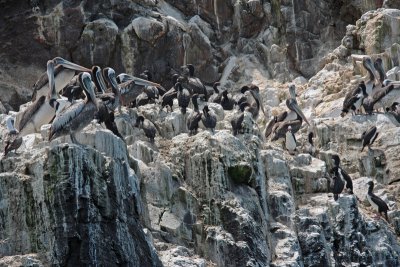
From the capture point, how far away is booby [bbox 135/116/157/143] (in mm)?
32625

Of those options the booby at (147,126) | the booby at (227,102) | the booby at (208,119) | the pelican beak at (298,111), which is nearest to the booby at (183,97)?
the booby at (208,119)

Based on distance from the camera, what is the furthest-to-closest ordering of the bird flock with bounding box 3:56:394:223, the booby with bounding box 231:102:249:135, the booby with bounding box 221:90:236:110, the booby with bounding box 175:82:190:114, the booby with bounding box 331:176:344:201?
the booby with bounding box 221:90:236:110 → the booby with bounding box 175:82:190:114 → the booby with bounding box 231:102:249:135 → the booby with bounding box 331:176:344:201 → the bird flock with bounding box 3:56:394:223

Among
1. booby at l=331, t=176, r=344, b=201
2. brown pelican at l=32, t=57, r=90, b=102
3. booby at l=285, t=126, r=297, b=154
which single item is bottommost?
booby at l=331, t=176, r=344, b=201

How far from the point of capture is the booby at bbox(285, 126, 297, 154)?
3606 cm

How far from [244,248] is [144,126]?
13.5 ft

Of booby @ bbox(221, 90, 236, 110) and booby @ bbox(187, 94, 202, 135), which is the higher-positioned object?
booby @ bbox(221, 90, 236, 110)

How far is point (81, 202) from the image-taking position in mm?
27453

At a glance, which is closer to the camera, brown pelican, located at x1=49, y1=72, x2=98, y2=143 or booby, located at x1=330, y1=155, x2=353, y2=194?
brown pelican, located at x1=49, y1=72, x2=98, y2=143

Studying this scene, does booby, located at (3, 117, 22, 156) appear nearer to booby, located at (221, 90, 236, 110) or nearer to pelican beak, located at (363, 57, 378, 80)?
booby, located at (221, 90, 236, 110)

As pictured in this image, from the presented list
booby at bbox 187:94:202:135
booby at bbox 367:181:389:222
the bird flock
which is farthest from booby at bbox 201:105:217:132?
booby at bbox 367:181:389:222

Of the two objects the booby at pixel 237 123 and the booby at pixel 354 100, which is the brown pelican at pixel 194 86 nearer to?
the booby at pixel 354 100

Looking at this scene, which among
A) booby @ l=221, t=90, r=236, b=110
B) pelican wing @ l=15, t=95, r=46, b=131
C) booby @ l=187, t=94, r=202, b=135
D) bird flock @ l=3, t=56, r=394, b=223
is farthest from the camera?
booby @ l=221, t=90, r=236, b=110

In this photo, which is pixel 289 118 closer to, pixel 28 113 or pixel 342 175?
pixel 342 175

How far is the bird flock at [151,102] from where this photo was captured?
2942 centimetres
